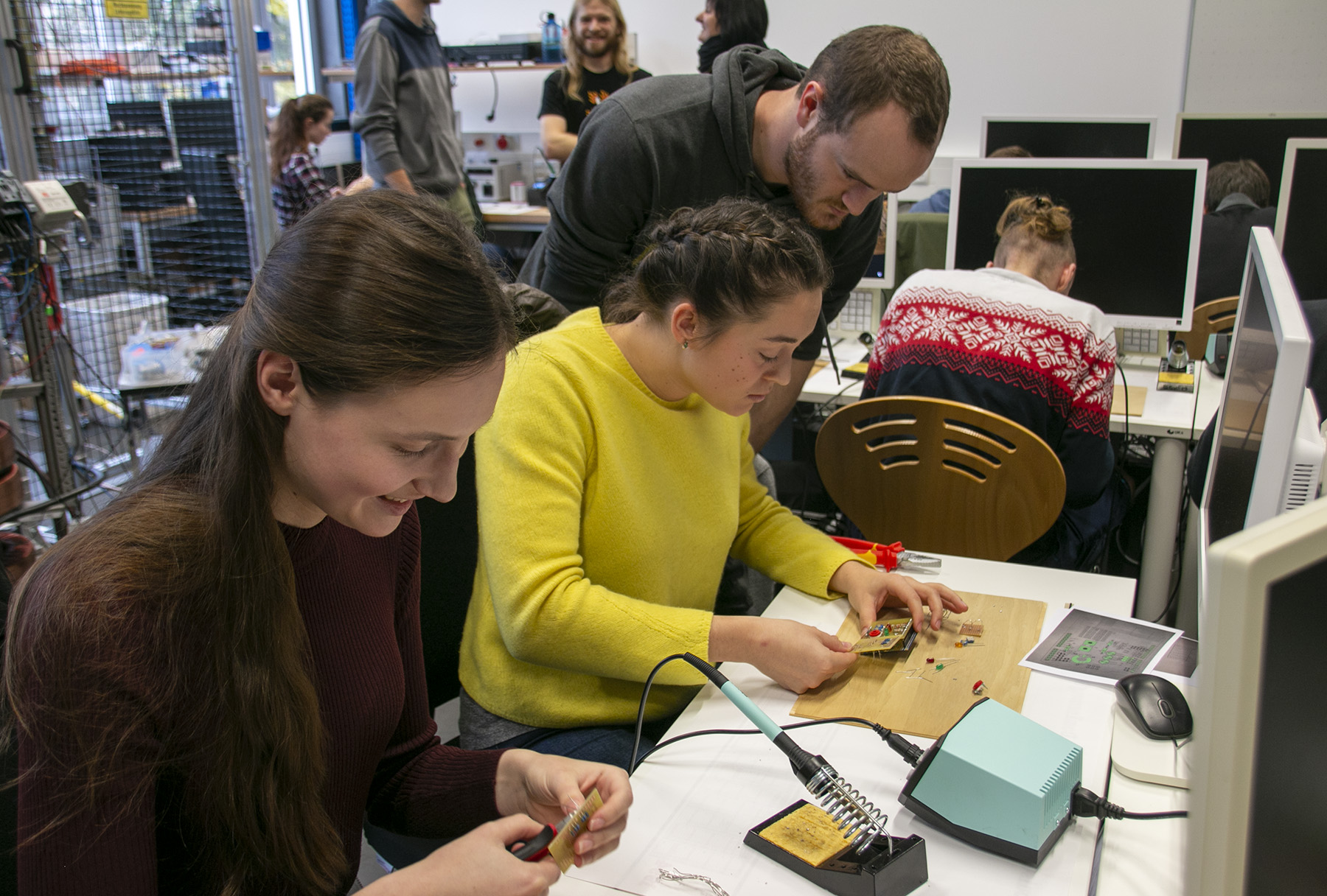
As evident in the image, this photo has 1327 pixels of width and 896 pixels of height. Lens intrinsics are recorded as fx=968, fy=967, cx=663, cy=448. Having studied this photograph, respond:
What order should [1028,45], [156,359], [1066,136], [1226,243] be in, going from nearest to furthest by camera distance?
[1226,243]
[156,359]
[1066,136]
[1028,45]

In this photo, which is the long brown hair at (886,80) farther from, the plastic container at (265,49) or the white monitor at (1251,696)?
the plastic container at (265,49)

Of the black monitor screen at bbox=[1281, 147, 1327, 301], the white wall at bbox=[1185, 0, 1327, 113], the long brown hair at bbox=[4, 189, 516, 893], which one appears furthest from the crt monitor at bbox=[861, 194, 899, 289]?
the white wall at bbox=[1185, 0, 1327, 113]

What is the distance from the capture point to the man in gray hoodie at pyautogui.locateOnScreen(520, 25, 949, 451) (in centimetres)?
146

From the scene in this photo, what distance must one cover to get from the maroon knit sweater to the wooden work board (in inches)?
15.9

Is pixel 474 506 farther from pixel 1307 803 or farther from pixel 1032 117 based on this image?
pixel 1032 117

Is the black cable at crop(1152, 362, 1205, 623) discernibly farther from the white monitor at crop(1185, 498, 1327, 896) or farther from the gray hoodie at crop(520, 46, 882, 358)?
the white monitor at crop(1185, 498, 1327, 896)

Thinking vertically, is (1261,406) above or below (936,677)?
above

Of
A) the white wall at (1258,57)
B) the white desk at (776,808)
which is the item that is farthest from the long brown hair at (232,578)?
the white wall at (1258,57)

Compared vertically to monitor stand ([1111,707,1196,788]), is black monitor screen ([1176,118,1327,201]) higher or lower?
higher

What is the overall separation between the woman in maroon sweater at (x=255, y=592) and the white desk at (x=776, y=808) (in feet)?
0.29

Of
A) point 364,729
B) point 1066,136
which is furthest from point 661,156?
point 1066,136

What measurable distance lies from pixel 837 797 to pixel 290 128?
4.48 meters

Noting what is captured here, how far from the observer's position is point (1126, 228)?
2521 millimetres

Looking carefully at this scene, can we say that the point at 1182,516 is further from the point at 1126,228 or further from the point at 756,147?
the point at 756,147
